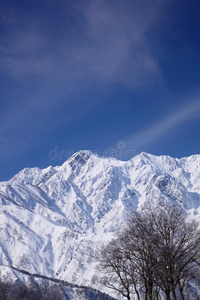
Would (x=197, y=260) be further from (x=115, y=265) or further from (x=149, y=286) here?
(x=115, y=265)

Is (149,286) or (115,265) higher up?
(115,265)

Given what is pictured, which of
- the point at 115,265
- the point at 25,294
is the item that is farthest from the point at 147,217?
the point at 25,294

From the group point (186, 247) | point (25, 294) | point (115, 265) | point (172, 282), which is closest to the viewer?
point (172, 282)

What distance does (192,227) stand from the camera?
76.2 ft

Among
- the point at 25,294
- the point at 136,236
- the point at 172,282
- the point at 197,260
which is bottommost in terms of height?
the point at 172,282

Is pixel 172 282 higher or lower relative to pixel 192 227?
lower

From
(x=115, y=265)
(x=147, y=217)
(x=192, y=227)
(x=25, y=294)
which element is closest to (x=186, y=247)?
(x=192, y=227)

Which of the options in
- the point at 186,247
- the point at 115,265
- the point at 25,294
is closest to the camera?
the point at 186,247

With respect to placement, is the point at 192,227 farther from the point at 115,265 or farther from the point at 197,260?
the point at 115,265

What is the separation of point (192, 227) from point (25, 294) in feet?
290

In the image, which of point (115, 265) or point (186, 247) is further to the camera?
point (115, 265)

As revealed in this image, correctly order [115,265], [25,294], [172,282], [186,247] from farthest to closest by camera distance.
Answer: [25,294] < [115,265] < [186,247] < [172,282]

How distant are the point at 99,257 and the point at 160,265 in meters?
5.91

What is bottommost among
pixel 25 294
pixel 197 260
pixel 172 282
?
pixel 172 282
